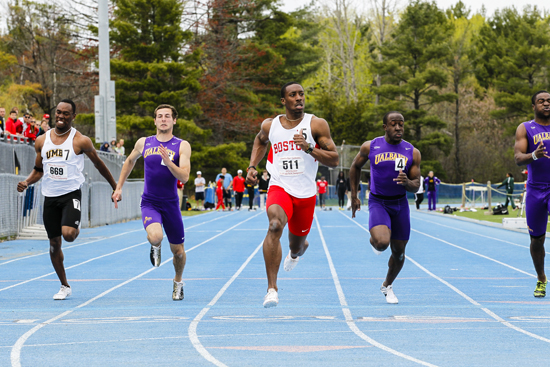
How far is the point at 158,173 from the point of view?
7.31 metres

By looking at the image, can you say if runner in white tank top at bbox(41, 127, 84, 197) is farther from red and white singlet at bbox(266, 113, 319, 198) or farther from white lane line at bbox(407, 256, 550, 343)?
white lane line at bbox(407, 256, 550, 343)

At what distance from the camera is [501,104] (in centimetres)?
5119

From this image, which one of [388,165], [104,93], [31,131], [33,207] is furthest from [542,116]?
[104,93]

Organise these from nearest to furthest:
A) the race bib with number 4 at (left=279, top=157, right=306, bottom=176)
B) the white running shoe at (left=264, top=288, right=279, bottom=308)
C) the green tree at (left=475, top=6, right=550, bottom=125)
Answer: the white running shoe at (left=264, top=288, right=279, bottom=308)
the race bib with number 4 at (left=279, top=157, right=306, bottom=176)
the green tree at (left=475, top=6, right=550, bottom=125)

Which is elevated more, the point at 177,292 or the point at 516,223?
the point at 177,292

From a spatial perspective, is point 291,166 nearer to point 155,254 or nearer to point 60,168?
point 155,254

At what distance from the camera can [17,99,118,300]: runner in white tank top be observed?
7.55 m

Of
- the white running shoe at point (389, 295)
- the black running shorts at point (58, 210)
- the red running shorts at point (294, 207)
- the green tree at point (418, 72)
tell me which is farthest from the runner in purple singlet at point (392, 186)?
the green tree at point (418, 72)

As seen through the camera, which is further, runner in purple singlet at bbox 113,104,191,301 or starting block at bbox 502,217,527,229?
starting block at bbox 502,217,527,229

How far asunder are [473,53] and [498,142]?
7.55 meters

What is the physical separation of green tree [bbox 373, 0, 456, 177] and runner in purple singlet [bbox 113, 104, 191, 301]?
142ft

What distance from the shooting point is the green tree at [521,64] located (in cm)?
5000

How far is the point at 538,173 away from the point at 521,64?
155 feet

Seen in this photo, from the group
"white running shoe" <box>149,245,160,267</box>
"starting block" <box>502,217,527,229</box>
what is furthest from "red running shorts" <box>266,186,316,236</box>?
"starting block" <box>502,217,527,229</box>
